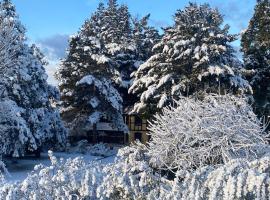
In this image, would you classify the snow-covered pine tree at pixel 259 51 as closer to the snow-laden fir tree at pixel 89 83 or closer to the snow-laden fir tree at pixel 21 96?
the snow-laden fir tree at pixel 89 83

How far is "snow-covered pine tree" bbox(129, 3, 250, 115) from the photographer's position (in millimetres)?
27547

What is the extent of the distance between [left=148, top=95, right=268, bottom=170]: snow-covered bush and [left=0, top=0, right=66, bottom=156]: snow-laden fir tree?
40.2ft

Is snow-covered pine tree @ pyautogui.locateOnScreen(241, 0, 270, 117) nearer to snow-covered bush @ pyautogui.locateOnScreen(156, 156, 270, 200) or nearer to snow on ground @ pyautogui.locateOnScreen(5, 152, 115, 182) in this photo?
snow on ground @ pyautogui.locateOnScreen(5, 152, 115, 182)

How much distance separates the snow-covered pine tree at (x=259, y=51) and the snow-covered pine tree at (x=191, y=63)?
3232mm

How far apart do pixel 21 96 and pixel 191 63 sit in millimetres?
10774

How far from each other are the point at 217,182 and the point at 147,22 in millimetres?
37683

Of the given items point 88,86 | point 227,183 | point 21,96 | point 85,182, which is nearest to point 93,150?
point 88,86

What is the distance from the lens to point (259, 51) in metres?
32.5

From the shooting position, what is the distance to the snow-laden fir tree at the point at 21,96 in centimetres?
2244

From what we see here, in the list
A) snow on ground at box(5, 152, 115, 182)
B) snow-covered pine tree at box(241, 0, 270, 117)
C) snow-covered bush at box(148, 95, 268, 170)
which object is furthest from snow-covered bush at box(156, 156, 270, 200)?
snow-covered pine tree at box(241, 0, 270, 117)

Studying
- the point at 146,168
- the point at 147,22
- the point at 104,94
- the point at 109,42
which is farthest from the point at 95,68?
the point at 146,168

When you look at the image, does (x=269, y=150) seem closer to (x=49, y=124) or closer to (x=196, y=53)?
(x=196, y=53)

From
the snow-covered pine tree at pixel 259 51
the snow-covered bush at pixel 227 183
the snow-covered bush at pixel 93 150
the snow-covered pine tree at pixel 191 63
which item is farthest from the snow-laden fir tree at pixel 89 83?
the snow-covered bush at pixel 227 183

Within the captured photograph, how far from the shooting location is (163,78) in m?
27.9
